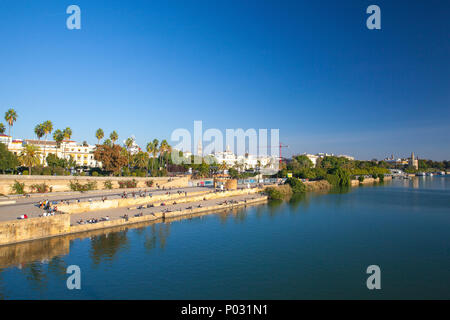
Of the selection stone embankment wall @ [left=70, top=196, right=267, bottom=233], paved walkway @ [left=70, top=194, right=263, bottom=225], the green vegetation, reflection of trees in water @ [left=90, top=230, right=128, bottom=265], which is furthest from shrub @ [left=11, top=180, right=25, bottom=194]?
reflection of trees in water @ [left=90, top=230, right=128, bottom=265]

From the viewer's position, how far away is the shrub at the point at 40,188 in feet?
102

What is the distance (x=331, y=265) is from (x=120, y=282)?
1185cm

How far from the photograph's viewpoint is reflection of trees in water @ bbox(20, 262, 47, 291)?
556 inches

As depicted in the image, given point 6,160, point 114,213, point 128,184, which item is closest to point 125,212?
Result: point 114,213

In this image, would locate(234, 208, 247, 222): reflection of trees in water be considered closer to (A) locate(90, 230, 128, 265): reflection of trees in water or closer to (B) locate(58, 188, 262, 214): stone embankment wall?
(B) locate(58, 188, 262, 214): stone embankment wall

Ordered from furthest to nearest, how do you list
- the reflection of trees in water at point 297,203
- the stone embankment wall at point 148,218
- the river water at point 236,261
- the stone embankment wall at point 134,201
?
1. the reflection of trees in water at point 297,203
2. the stone embankment wall at point 134,201
3. the stone embankment wall at point 148,218
4. the river water at point 236,261

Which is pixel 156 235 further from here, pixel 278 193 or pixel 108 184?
pixel 278 193

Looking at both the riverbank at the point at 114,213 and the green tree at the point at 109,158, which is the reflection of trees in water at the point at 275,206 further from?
the green tree at the point at 109,158

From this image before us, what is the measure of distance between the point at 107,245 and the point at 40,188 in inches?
629

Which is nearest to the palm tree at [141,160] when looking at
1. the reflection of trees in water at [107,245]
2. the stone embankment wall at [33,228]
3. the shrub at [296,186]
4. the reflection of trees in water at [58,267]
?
the shrub at [296,186]

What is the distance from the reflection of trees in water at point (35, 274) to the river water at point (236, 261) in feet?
0.15
